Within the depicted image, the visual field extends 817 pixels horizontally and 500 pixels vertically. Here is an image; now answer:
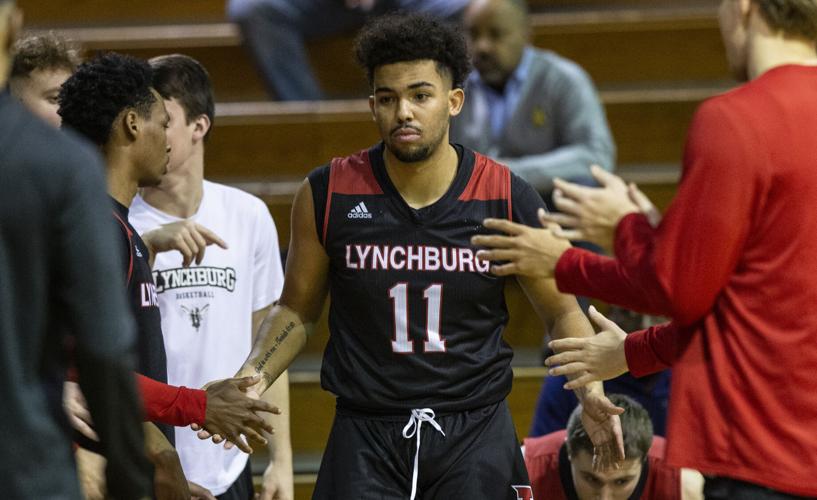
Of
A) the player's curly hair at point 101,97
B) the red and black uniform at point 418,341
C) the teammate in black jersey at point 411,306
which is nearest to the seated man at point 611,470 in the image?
the teammate in black jersey at point 411,306

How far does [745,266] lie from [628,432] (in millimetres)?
1492

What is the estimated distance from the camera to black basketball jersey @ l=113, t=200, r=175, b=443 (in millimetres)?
2979

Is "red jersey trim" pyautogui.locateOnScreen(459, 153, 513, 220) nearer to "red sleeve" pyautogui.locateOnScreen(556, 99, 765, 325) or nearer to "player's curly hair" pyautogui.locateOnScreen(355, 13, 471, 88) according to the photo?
"player's curly hair" pyautogui.locateOnScreen(355, 13, 471, 88)

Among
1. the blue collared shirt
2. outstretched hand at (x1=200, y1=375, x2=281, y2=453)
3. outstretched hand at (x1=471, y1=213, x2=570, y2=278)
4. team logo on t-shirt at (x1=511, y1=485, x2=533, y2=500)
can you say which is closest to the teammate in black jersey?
team logo on t-shirt at (x1=511, y1=485, x2=533, y2=500)

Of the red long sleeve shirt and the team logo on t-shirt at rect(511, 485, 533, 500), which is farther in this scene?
the team logo on t-shirt at rect(511, 485, 533, 500)

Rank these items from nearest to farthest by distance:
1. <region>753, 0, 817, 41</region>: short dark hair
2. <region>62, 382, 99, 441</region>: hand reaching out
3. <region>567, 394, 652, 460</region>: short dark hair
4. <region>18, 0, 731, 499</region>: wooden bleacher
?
<region>753, 0, 817, 41</region>: short dark hair → <region>62, 382, 99, 441</region>: hand reaching out → <region>567, 394, 652, 460</region>: short dark hair → <region>18, 0, 731, 499</region>: wooden bleacher

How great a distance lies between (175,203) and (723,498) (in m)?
1.99

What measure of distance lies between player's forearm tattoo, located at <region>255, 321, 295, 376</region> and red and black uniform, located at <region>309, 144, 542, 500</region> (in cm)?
13

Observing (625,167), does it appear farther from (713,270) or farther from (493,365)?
(713,270)

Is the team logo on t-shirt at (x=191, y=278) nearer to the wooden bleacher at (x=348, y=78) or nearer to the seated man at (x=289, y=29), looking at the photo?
the wooden bleacher at (x=348, y=78)

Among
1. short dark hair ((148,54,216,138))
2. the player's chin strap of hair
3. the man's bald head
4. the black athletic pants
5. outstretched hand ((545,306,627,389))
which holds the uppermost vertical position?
the man's bald head

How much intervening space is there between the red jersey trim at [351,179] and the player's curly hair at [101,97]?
0.51m

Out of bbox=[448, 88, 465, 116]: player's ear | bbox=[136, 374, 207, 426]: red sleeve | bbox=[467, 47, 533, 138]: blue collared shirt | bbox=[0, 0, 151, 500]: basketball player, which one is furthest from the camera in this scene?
bbox=[467, 47, 533, 138]: blue collared shirt

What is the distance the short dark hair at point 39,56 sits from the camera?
370 centimetres
